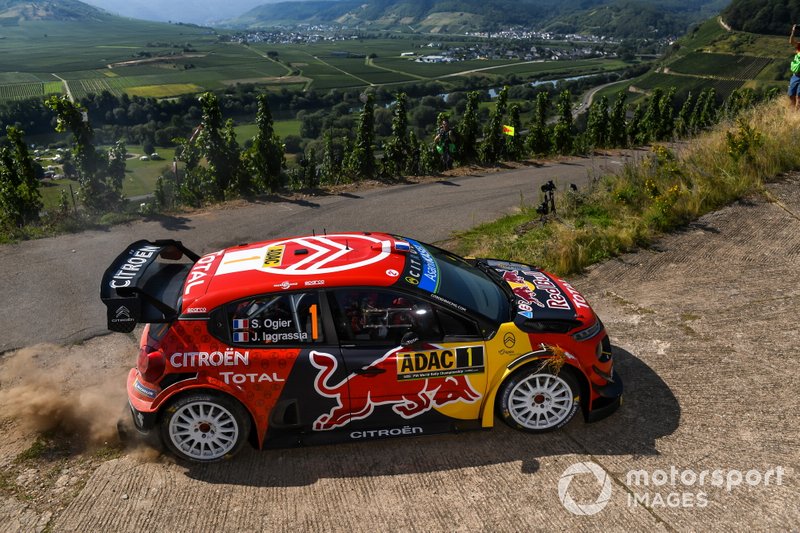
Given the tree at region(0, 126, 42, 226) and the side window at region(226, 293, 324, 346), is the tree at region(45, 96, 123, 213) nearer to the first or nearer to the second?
the tree at region(0, 126, 42, 226)

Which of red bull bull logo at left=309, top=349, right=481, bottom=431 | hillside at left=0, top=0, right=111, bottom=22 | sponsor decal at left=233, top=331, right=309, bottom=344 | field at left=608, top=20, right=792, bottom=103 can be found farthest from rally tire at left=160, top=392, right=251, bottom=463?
hillside at left=0, top=0, right=111, bottom=22

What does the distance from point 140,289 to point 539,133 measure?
16968 millimetres

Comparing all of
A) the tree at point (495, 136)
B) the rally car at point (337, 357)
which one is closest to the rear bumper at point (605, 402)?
the rally car at point (337, 357)

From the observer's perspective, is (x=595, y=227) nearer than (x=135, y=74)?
Yes

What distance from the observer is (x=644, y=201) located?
10008 millimetres

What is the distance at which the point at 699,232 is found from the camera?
891 centimetres

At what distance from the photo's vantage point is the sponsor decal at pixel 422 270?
4.82 meters

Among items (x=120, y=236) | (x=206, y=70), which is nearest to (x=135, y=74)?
(x=206, y=70)

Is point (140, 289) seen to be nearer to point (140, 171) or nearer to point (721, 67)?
point (140, 171)

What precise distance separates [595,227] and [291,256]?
5839 millimetres

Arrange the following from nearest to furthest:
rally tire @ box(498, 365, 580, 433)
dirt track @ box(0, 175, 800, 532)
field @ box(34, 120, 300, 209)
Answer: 1. dirt track @ box(0, 175, 800, 532)
2. rally tire @ box(498, 365, 580, 433)
3. field @ box(34, 120, 300, 209)

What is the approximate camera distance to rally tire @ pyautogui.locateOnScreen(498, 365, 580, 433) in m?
4.82

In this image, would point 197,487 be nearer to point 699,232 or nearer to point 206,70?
point 699,232

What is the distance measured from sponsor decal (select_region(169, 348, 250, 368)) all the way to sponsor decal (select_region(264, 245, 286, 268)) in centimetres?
83
